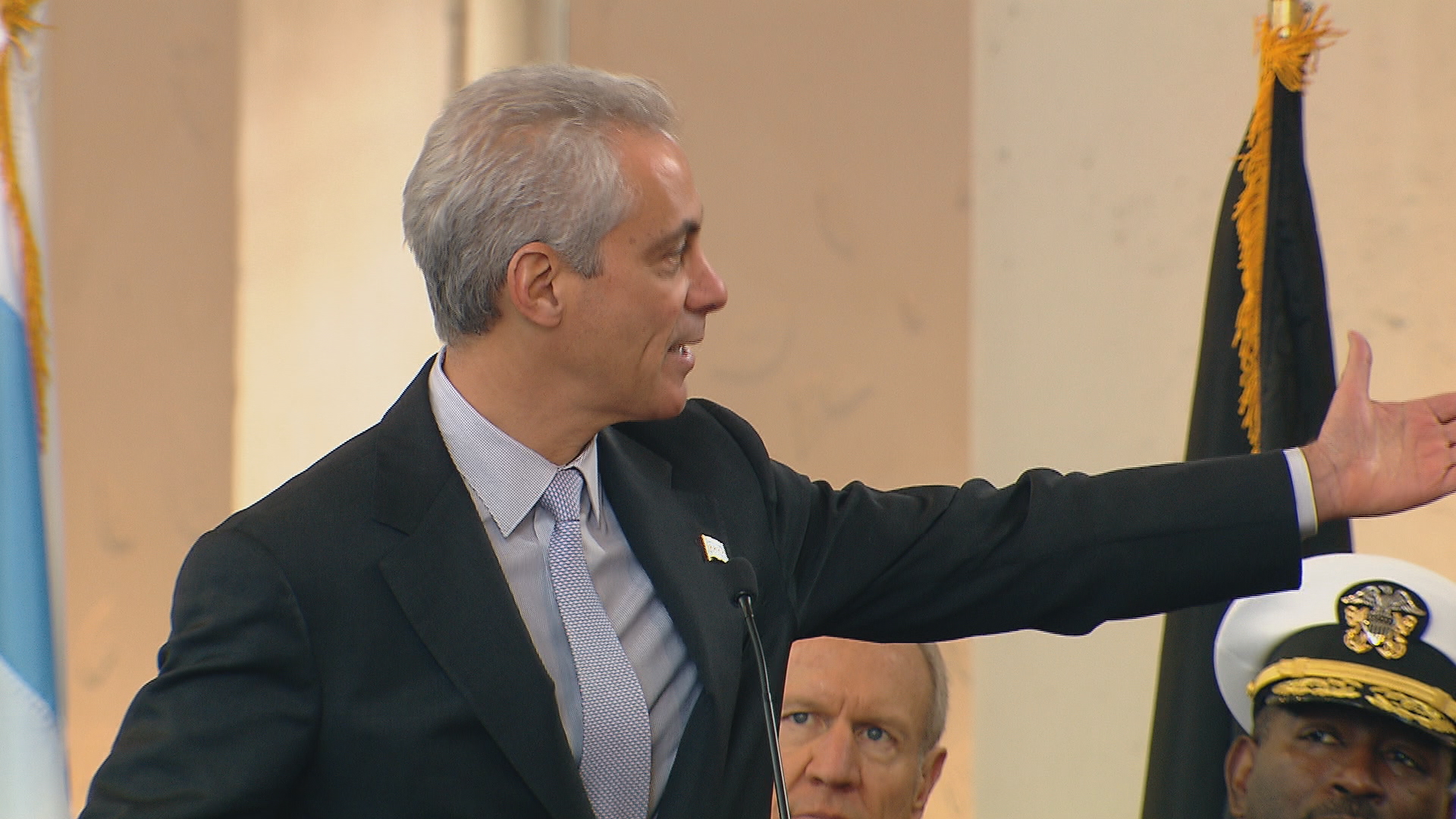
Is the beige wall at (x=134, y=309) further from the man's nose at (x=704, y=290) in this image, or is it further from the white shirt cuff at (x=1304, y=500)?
the white shirt cuff at (x=1304, y=500)

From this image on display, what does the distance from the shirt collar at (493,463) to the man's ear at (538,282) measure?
0.38 ft

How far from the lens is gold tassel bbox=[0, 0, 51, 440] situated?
2.22 meters

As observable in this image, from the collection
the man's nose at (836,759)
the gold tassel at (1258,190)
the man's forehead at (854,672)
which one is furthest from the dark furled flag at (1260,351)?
the man's nose at (836,759)

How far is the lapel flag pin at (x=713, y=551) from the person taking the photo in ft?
5.34

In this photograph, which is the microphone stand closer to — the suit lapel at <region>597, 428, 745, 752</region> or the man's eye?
the suit lapel at <region>597, 428, 745, 752</region>

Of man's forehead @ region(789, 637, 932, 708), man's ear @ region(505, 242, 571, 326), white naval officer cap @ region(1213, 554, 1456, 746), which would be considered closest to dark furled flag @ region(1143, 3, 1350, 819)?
white naval officer cap @ region(1213, 554, 1456, 746)

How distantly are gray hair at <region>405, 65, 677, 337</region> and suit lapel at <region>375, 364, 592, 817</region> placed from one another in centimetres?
19

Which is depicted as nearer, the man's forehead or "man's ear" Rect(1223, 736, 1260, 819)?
"man's ear" Rect(1223, 736, 1260, 819)

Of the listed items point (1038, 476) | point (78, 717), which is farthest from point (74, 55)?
point (1038, 476)

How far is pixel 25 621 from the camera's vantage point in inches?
88.0

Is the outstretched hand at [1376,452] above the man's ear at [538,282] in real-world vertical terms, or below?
below

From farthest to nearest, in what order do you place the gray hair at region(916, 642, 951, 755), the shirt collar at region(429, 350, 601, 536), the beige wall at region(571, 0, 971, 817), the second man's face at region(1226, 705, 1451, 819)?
the beige wall at region(571, 0, 971, 817) < the gray hair at region(916, 642, 951, 755) < the second man's face at region(1226, 705, 1451, 819) < the shirt collar at region(429, 350, 601, 536)

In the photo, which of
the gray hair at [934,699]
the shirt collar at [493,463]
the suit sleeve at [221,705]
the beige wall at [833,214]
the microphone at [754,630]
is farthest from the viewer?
the beige wall at [833,214]

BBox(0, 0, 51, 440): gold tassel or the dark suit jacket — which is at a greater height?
BBox(0, 0, 51, 440): gold tassel
